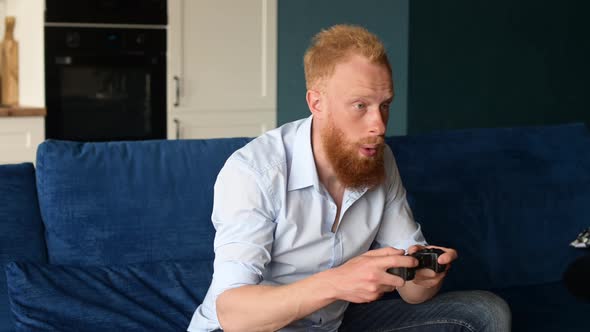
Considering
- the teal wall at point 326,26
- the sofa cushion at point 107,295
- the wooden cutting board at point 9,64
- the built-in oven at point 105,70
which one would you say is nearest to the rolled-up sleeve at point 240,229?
the sofa cushion at point 107,295

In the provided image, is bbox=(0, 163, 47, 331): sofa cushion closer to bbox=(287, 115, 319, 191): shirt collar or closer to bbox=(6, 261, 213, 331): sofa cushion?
bbox=(6, 261, 213, 331): sofa cushion

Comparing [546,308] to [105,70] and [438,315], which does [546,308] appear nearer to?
[438,315]

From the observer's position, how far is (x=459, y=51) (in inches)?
173

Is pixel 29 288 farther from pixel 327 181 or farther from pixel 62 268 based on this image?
pixel 327 181

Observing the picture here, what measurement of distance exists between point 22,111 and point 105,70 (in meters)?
0.59

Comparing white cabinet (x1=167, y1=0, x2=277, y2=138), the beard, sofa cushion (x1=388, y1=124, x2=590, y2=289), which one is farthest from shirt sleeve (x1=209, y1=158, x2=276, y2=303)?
white cabinet (x1=167, y1=0, x2=277, y2=138)

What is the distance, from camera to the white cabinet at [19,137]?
4.52 m

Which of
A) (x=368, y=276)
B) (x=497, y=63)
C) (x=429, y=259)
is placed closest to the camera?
(x=368, y=276)

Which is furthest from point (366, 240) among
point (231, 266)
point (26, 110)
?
point (26, 110)

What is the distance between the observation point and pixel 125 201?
89.8 inches

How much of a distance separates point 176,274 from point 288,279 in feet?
1.37

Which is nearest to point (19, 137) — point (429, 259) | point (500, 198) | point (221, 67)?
point (221, 67)

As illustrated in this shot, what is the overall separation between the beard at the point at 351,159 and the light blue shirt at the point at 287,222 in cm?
5

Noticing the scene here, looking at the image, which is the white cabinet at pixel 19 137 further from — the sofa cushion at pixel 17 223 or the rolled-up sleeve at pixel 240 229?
the rolled-up sleeve at pixel 240 229
